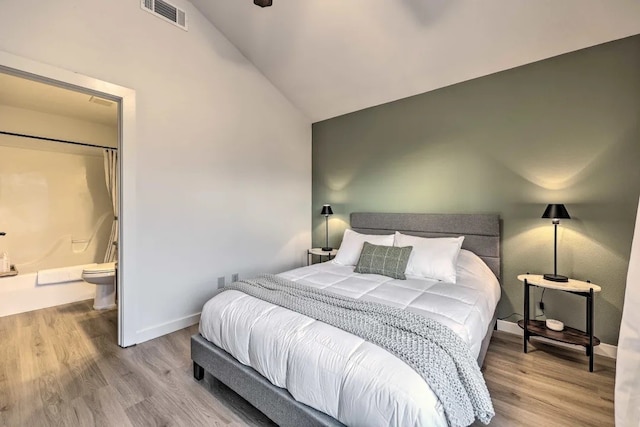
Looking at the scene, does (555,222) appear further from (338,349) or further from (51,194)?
(51,194)

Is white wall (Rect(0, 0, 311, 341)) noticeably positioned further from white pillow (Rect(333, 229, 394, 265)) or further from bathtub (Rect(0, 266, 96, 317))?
bathtub (Rect(0, 266, 96, 317))

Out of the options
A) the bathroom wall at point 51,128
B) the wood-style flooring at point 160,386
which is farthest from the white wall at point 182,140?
the bathroom wall at point 51,128

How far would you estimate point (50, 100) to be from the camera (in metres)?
3.45

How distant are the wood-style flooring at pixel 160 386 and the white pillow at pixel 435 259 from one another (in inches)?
29.9

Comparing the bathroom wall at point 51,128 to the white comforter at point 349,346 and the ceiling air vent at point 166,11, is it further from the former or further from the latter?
the white comforter at point 349,346

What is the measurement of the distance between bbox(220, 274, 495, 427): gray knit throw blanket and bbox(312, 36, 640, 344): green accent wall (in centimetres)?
186

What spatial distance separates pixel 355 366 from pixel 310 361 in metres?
0.24

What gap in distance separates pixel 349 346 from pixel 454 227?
7.18 ft

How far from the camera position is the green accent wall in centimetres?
228

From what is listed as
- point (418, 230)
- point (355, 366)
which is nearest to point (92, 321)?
point (355, 366)

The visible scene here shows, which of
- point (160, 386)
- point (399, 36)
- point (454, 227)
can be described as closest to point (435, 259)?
point (454, 227)

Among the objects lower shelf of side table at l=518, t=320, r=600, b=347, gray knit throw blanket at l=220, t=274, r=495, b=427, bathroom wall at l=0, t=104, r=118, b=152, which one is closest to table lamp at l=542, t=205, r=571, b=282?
lower shelf of side table at l=518, t=320, r=600, b=347

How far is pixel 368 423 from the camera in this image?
1128 millimetres

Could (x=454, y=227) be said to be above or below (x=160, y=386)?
above
